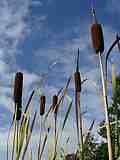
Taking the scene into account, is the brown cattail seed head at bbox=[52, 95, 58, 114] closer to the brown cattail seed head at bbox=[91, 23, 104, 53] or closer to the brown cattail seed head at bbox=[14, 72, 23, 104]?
the brown cattail seed head at bbox=[14, 72, 23, 104]

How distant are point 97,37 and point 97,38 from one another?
0.02 metres

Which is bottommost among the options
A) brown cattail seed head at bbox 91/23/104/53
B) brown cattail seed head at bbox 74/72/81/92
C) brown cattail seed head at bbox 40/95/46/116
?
brown cattail seed head at bbox 40/95/46/116

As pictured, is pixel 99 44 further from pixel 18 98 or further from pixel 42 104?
pixel 42 104

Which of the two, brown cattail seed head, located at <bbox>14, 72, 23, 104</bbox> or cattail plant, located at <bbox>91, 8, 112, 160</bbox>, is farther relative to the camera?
brown cattail seed head, located at <bbox>14, 72, 23, 104</bbox>

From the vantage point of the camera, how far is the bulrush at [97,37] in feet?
7.16

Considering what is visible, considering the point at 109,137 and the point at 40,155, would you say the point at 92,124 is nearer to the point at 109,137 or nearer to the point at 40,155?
the point at 40,155

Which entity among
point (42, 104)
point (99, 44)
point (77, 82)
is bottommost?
point (42, 104)

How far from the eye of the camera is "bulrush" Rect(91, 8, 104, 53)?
2.18 meters

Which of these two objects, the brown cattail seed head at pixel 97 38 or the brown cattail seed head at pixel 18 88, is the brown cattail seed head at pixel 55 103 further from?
the brown cattail seed head at pixel 97 38

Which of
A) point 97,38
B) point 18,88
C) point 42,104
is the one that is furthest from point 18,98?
point 97,38

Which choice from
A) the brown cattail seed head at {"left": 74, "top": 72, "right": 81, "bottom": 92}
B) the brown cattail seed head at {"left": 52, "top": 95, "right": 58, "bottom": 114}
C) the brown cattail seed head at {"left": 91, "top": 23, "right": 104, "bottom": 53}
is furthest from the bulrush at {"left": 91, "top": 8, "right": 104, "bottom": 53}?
the brown cattail seed head at {"left": 52, "top": 95, "right": 58, "bottom": 114}

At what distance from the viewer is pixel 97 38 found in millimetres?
2244

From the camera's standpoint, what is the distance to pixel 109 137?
195cm

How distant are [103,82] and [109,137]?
31 centimetres
